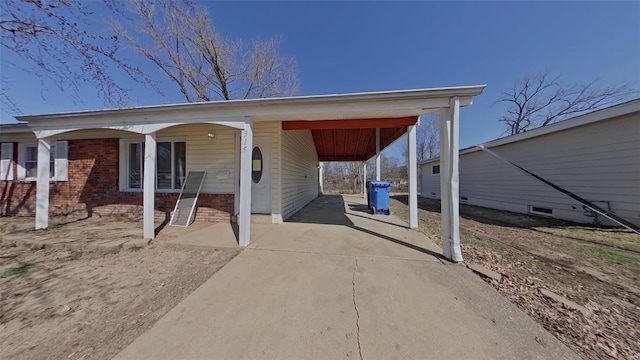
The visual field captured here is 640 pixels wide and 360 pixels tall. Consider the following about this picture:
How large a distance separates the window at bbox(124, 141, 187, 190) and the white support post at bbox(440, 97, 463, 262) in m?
6.57

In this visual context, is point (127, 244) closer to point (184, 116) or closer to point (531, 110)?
point (184, 116)

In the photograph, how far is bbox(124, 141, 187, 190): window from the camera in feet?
20.0

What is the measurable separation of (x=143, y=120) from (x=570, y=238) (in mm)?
10308

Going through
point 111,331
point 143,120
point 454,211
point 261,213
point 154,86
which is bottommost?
point 111,331

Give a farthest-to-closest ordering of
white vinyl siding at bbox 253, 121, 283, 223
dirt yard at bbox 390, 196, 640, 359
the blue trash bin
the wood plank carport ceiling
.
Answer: the blue trash bin → white vinyl siding at bbox 253, 121, 283, 223 → the wood plank carport ceiling → dirt yard at bbox 390, 196, 640, 359

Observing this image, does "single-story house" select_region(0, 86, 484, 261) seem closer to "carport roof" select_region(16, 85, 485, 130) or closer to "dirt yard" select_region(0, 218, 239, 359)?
"carport roof" select_region(16, 85, 485, 130)

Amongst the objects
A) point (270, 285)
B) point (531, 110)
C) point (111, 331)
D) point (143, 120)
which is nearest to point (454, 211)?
point (270, 285)

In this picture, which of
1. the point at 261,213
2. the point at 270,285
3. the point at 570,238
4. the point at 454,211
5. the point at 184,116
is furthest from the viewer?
the point at 261,213

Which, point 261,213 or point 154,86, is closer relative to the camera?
point 154,86

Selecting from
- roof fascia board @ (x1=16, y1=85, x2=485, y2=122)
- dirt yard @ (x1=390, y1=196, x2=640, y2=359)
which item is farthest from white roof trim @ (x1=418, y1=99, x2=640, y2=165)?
roof fascia board @ (x1=16, y1=85, x2=485, y2=122)

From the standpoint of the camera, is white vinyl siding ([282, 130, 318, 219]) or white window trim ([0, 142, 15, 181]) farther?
white window trim ([0, 142, 15, 181])

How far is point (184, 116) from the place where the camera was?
4.32 metres

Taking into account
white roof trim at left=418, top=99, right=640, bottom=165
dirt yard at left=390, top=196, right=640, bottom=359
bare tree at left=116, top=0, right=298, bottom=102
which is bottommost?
dirt yard at left=390, top=196, right=640, bottom=359

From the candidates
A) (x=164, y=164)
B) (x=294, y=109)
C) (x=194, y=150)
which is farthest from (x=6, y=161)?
(x=294, y=109)
